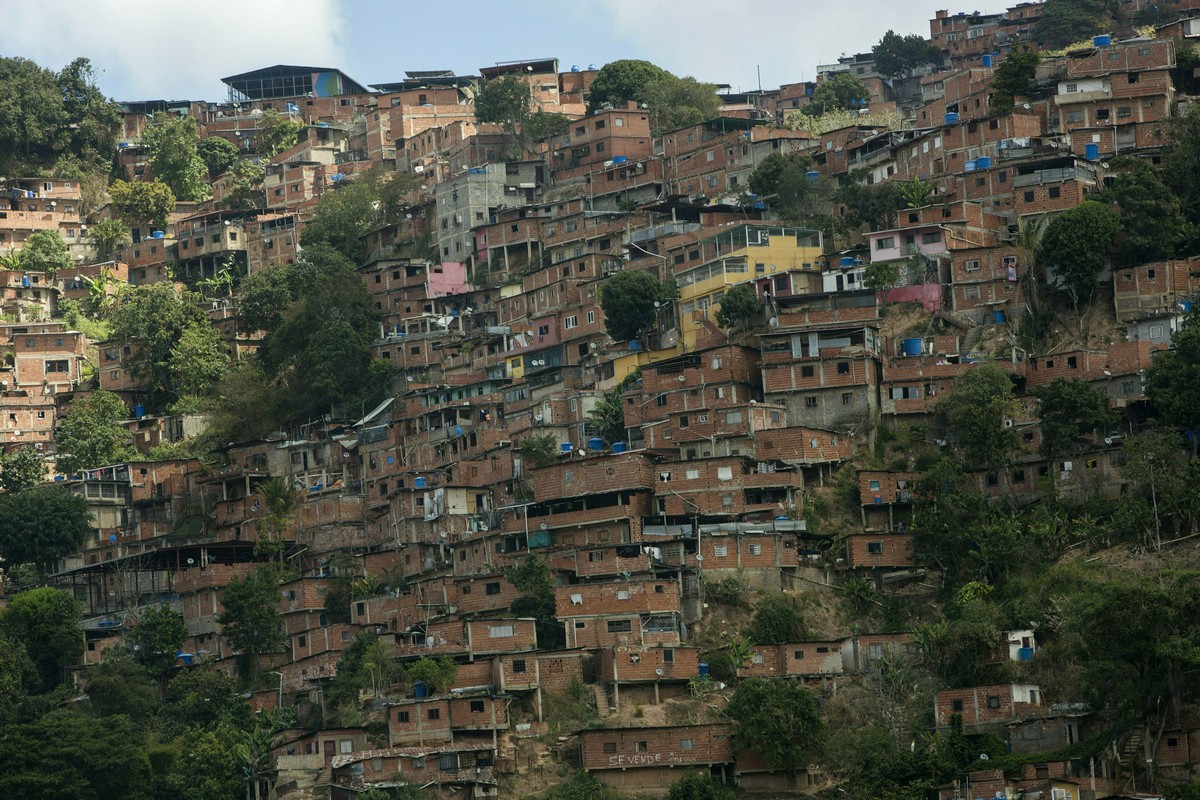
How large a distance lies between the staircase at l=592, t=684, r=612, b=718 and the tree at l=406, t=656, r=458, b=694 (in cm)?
369

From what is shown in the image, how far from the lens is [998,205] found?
231 feet

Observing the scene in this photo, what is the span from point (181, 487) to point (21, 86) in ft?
109

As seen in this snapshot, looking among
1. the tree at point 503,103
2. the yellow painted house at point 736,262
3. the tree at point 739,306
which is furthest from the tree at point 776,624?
the tree at point 503,103

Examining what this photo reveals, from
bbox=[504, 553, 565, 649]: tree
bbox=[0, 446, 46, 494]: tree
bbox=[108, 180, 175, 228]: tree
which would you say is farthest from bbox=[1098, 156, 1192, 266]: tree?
bbox=[108, 180, 175, 228]: tree

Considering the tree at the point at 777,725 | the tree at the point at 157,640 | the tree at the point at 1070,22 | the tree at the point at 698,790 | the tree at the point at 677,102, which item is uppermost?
the tree at the point at 1070,22

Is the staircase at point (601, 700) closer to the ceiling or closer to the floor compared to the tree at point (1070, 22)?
closer to the floor

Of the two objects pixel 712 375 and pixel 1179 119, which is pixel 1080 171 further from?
pixel 712 375

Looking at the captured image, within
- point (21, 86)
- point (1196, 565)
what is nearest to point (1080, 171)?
point (1196, 565)

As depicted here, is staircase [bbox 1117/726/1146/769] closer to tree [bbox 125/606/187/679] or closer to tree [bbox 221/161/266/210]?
tree [bbox 125/606/187/679]

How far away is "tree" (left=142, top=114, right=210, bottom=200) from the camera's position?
99.4 meters

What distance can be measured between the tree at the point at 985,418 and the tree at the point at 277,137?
168ft

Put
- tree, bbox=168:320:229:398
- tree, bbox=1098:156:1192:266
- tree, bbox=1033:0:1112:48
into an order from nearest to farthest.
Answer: tree, bbox=1098:156:1192:266 < tree, bbox=168:320:229:398 < tree, bbox=1033:0:1112:48

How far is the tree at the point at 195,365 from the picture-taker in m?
80.0

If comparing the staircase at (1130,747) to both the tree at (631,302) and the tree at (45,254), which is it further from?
the tree at (45,254)
